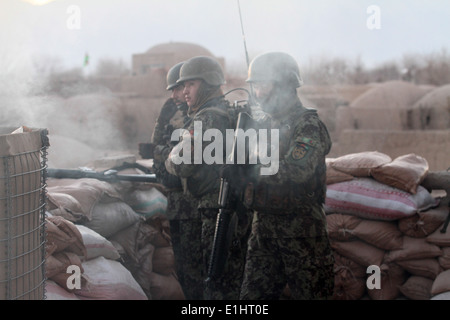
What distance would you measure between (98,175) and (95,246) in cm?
89

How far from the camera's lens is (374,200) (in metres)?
4.43

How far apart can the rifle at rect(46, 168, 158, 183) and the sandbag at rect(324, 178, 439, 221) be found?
4.90 feet

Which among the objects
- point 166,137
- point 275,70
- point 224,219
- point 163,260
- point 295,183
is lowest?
point 163,260

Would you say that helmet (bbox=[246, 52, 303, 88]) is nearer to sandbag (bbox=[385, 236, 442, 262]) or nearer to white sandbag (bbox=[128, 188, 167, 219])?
sandbag (bbox=[385, 236, 442, 262])

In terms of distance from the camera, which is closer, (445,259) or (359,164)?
(445,259)

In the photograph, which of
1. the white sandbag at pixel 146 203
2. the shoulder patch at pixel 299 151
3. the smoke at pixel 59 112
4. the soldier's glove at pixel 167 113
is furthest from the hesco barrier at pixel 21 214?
the white sandbag at pixel 146 203

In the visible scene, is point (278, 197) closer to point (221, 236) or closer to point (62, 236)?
point (221, 236)

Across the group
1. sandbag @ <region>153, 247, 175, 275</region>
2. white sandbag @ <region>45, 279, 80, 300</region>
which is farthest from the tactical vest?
sandbag @ <region>153, 247, 175, 275</region>

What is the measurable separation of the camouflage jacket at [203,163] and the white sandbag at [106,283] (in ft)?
2.37

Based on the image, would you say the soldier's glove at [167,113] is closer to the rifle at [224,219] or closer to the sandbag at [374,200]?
the rifle at [224,219]

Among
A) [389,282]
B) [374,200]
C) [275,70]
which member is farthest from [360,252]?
[275,70]

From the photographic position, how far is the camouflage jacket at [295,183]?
9.64 feet

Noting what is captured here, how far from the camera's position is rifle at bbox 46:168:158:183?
4305 millimetres
